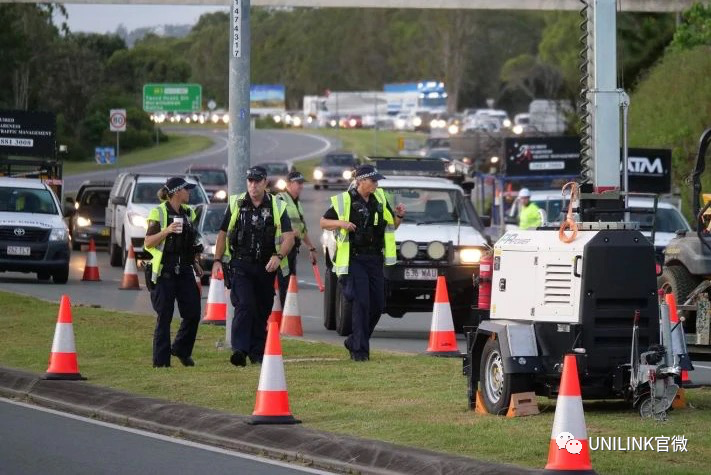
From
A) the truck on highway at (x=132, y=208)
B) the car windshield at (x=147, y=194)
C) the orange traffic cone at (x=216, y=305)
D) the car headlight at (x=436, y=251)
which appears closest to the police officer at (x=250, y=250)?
the car headlight at (x=436, y=251)

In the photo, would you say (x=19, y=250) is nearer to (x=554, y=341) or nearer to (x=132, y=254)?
(x=132, y=254)

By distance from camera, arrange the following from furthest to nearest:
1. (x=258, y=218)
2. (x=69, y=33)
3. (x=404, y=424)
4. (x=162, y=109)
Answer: (x=69, y=33) < (x=162, y=109) < (x=258, y=218) < (x=404, y=424)

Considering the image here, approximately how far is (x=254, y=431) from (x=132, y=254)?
1653 cm

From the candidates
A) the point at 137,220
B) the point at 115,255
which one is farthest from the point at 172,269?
the point at 115,255

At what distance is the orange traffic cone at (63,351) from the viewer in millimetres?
14820

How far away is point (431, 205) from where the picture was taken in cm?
2109

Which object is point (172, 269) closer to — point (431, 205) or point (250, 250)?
point (250, 250)

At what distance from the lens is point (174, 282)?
1583cm

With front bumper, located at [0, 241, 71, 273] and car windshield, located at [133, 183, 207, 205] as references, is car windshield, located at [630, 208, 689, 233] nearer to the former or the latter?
front bumper, located at [0, 241, 71, 273]

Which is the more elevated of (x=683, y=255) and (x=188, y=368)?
(x=683, y=255)

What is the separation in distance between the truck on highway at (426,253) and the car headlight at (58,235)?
27.6 feet

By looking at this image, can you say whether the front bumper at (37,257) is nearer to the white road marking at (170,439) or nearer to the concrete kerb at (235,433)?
the concrete kerb at (235,433)

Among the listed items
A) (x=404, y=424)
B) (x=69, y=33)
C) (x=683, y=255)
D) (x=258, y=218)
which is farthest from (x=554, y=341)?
(x=69, y=33)

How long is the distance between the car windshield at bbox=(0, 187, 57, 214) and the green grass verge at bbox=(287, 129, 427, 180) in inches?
2214
